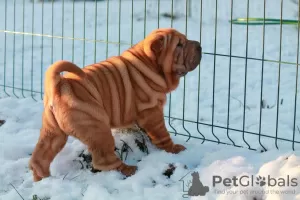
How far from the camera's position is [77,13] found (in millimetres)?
11109

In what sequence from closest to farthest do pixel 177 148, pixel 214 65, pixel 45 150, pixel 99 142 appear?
1. pixel 99 142
2. pixel 45 150
3. pixel 177 148
4. pixel 214 65

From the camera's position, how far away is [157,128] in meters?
4.05

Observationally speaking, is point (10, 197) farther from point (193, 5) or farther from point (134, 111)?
point (193, 5)

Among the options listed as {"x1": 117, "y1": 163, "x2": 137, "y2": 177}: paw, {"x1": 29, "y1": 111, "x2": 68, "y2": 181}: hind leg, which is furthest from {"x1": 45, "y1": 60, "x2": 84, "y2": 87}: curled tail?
{"x1": 117, "y1": 163, "x2": 137, "y2": 177}: paw

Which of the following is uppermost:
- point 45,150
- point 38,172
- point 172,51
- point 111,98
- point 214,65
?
point 172,51

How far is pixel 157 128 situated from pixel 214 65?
2.53 ft

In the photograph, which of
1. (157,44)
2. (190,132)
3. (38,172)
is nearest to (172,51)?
(157,44)

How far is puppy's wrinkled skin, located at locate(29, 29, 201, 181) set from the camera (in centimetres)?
369

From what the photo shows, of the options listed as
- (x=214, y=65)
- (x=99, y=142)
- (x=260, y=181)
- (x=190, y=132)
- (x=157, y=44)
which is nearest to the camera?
(x=260, y=181)

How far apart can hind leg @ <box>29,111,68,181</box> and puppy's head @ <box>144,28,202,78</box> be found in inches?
30.8

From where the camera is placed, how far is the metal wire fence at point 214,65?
4.68m

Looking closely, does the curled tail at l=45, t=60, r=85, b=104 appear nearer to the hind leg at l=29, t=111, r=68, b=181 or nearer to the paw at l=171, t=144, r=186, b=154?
the hind leg at l=29, t=111, r=68, b=181

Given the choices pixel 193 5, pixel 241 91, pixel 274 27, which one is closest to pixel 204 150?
pixel 241 91

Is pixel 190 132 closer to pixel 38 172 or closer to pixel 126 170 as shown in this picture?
pixel 126 170
